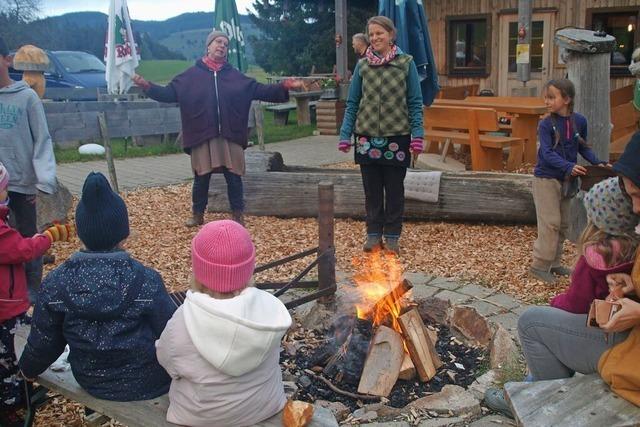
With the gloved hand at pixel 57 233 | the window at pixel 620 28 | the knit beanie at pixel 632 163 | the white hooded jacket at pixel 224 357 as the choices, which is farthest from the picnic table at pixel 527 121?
the white hooded jacket at pixel 224 357

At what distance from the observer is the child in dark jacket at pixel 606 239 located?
8.40ft

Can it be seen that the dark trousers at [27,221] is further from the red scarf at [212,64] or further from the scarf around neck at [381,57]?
the scarf around neck at [381,57]

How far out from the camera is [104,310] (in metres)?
2.53

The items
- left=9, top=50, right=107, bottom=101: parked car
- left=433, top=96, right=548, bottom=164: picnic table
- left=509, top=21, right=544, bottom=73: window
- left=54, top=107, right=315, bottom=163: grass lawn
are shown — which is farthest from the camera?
left=9, top=50, right=107, bottom=101: parked car

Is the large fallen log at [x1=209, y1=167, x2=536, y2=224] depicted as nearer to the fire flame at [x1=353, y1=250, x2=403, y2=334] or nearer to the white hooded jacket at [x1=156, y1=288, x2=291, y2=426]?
the fire flame at [x1=353, y1=250, x2=403, y2=334]

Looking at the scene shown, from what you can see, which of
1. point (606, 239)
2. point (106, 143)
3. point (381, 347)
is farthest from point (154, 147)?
point (606, 239)

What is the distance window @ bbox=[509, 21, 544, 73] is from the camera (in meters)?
14.0

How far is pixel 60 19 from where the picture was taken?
42.0 meters

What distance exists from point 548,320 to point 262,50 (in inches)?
773

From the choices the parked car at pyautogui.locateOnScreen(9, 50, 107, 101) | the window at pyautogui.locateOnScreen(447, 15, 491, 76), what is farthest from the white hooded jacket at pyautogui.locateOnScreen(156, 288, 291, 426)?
the parked car at pyautogui.locateOnScreen(9, 50, 107, 101)

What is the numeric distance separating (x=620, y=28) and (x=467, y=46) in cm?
317

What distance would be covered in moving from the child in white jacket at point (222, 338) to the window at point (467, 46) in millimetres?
13252

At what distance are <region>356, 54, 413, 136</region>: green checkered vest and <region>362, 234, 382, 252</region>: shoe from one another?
0.93m

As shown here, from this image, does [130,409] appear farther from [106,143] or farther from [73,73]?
[73,73]
